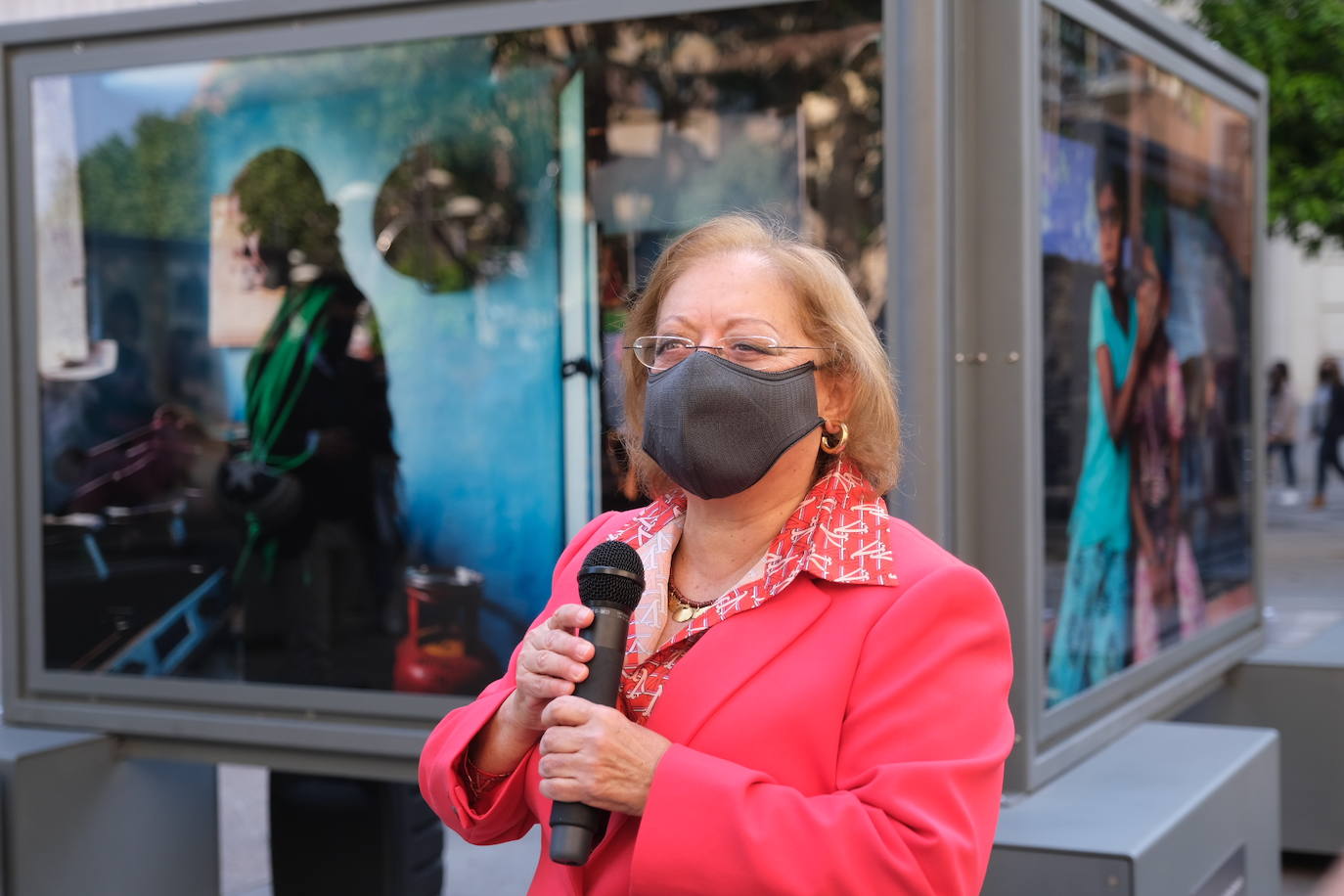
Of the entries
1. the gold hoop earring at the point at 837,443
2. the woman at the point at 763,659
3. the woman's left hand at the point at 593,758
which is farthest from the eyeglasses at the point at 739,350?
the woman's left hand at the point at 593,758

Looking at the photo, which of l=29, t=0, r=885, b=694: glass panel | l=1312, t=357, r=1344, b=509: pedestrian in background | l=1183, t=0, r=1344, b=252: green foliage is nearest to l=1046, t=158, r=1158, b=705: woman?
l=29, t=0, r=885, b=694: glass panel

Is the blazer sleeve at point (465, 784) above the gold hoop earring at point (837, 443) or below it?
below

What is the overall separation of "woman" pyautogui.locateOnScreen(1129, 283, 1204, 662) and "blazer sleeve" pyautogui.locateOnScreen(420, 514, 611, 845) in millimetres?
2991

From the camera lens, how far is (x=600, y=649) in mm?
1911

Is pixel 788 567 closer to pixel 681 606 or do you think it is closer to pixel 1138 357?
pixel 681 606

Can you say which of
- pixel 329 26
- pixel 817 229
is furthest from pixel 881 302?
pixel 329 26

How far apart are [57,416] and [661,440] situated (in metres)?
3.45

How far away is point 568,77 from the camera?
169 inches

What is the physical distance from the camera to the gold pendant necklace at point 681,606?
7.27 ft

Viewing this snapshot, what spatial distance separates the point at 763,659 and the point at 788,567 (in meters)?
0.15

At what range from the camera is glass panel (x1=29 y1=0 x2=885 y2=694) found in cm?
414

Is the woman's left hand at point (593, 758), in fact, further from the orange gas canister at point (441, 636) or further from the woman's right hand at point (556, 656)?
the orange gas canister at point (441, 636)

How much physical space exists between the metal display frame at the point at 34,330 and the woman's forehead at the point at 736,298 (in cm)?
155

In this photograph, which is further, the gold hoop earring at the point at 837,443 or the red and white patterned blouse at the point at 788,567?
the gold hoop earring at the point at 837,443
